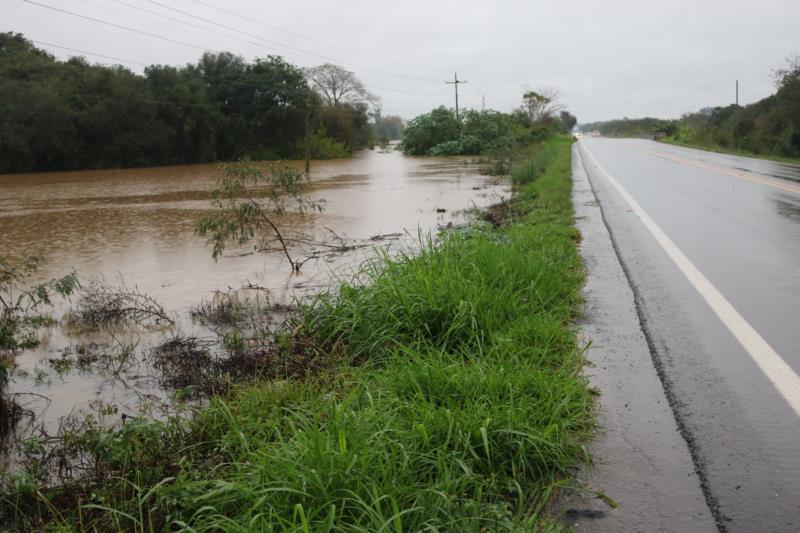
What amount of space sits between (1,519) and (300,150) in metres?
53.3

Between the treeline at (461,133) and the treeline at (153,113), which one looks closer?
the treeline at (153,113)

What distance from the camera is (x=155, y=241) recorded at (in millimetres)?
12469

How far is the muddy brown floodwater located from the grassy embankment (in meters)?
1.38

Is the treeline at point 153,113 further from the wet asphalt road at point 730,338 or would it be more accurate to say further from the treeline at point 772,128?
the wet asphalt road at point 730,338

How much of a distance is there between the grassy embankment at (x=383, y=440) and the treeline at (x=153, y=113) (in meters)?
38.0

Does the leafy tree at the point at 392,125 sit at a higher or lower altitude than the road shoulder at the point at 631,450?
higher

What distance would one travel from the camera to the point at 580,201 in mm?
13180

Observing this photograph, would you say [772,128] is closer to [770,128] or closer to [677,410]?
[770,128]

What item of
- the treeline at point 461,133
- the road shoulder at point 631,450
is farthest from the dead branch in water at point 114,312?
the treeline at point 461,133

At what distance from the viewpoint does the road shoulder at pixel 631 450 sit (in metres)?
2.56

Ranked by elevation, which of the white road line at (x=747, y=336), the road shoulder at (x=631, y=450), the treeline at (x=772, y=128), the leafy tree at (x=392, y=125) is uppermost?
the leafy tree at (x=392, y=125)

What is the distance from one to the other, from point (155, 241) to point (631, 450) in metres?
11.0

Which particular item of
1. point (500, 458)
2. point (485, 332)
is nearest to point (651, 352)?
point (485, 332)

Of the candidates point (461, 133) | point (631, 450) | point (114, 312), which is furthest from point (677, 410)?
point (461, 133)
